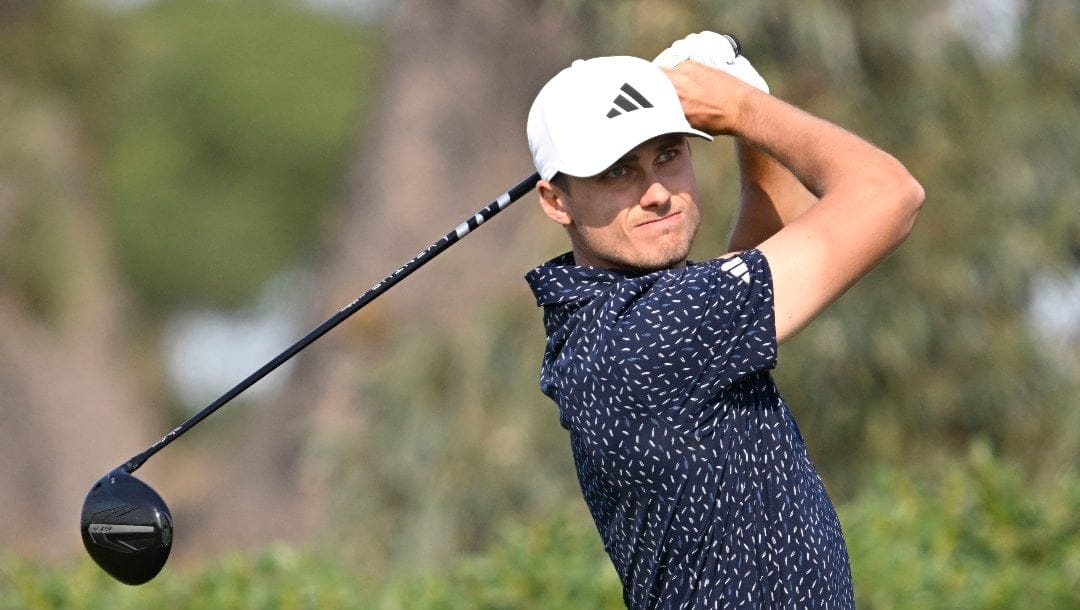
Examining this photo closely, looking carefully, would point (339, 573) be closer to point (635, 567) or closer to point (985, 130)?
→ point (635, 567)

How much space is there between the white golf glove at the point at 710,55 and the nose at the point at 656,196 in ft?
1.03

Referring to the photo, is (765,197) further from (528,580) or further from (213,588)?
(213,588)

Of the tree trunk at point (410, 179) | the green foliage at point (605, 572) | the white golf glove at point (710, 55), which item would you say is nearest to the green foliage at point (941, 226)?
the tree trunk at point (410, 179)

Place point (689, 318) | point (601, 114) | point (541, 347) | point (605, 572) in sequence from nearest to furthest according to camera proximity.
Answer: point (689, 318)
point (601, 114)
point (605, 572)
point (541, 347)

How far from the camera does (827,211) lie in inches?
124

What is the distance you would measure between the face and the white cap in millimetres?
61

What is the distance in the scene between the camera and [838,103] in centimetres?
933

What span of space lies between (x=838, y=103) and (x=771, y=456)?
6.35m

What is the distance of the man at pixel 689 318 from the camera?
10.3 feet

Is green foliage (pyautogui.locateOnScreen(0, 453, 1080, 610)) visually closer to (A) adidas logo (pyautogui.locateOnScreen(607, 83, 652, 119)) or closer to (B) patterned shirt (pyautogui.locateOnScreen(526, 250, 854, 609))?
(B) patterned shirt (pyautogui.locateOnScreen(526, 250, 854, 609))

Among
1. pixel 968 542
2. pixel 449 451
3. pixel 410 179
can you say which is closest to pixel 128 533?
pixel 968 542

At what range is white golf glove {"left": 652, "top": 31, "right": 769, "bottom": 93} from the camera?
3.50m

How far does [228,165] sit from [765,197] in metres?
31.5

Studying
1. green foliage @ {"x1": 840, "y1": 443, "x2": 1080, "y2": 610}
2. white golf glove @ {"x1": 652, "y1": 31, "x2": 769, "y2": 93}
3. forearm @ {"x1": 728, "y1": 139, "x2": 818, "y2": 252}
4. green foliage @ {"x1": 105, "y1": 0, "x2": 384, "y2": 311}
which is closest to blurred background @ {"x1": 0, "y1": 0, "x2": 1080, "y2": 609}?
green foliage @ {"x1": 840, "y1": 443, "x2": 1080, "y2": 610}
